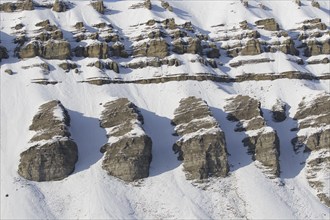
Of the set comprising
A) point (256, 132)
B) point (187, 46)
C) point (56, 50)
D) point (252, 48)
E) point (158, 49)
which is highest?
point (256, 132)

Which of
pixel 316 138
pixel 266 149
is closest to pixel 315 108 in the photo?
pixel 316 138

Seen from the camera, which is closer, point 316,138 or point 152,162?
point 152,162

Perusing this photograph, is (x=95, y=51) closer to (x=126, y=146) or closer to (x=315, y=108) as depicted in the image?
(x=126, y=146)

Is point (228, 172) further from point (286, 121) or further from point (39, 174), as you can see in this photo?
point (39, 174)

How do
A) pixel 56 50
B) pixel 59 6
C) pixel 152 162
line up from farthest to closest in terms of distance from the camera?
pixel 59 6, pixel 56 50, pixel 152 162

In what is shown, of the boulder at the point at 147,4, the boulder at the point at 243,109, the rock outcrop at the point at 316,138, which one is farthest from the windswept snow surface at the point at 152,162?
the boulder at the point at 147,4
